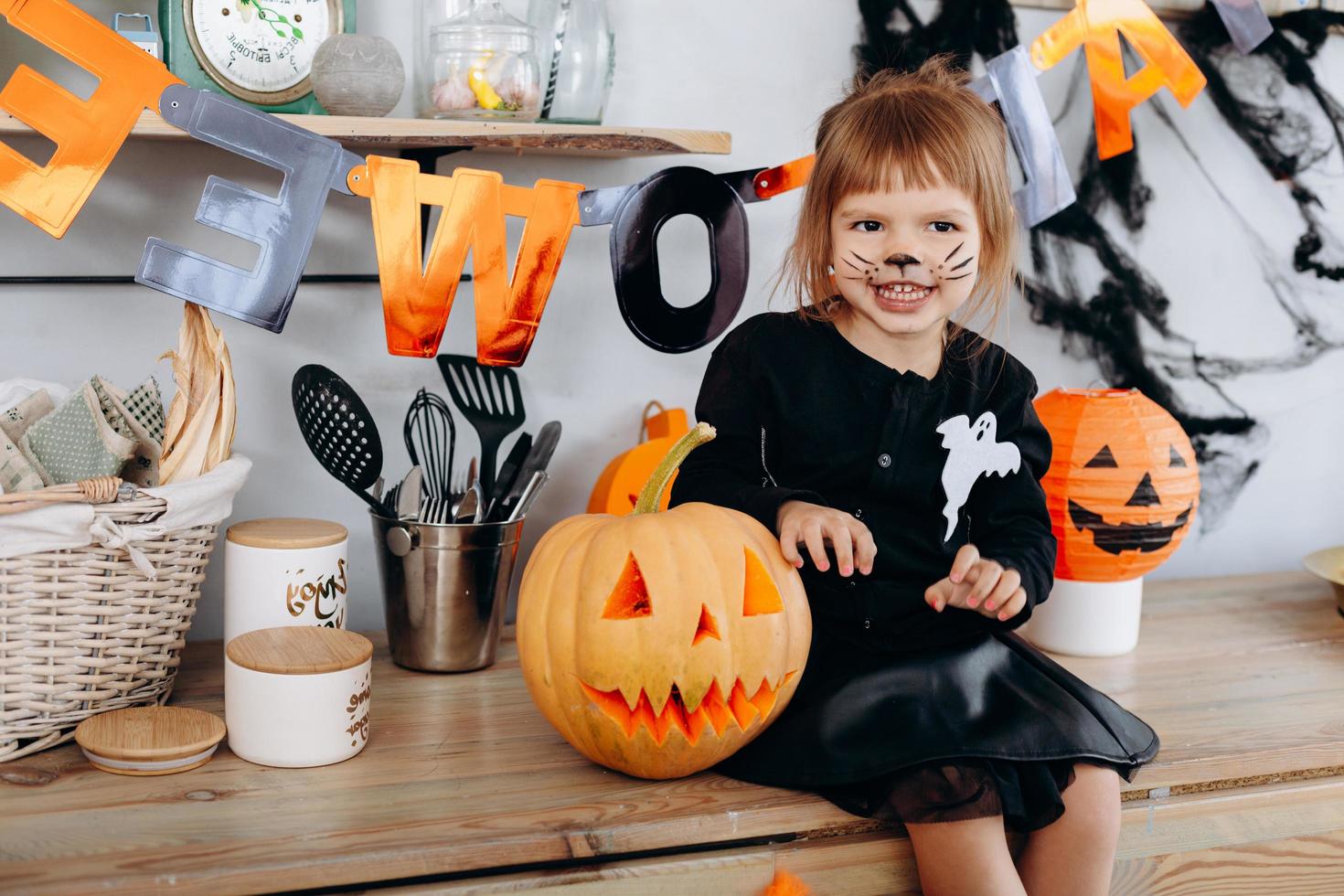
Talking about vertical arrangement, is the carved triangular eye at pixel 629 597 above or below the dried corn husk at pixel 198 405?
below

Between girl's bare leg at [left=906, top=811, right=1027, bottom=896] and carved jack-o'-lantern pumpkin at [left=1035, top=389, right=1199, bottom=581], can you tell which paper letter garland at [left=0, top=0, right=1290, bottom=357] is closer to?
carved jack-o'-lantern pumpkin at [left=1035, top=389, right=1199, bottom=581]

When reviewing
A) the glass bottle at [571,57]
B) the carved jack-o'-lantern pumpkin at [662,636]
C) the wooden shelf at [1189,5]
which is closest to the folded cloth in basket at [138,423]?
the carved jack-o'-lantern pumpkin at [662,636]

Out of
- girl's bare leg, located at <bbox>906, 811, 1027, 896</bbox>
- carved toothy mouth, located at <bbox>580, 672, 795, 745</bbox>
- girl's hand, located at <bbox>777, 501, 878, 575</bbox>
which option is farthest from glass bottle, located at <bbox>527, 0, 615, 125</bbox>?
girl's bare leg, located at <bbox>906, 811, 1027, 896</bbox>

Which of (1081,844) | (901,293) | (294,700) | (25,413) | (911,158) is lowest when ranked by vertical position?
(1081,844)

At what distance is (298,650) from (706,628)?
0.33 m

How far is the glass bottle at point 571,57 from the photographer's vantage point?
1.22 m

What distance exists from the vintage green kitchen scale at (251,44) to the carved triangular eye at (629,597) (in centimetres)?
58

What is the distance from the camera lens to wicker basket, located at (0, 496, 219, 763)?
920 mm

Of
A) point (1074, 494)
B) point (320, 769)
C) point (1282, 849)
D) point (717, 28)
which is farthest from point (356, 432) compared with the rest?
point (1282, 849)

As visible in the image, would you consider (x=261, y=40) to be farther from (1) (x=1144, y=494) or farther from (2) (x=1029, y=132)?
(1) (x=1144, y=494)

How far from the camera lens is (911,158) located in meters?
1.03

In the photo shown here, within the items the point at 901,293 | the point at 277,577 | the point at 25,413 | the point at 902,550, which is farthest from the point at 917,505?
the point at 25,413

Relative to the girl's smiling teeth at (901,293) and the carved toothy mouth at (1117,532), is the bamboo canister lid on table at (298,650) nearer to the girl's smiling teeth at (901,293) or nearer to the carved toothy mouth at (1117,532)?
the girl's smiling teeth at (901,293)

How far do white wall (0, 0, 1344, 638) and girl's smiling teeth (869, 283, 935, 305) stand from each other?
0.38 meters
